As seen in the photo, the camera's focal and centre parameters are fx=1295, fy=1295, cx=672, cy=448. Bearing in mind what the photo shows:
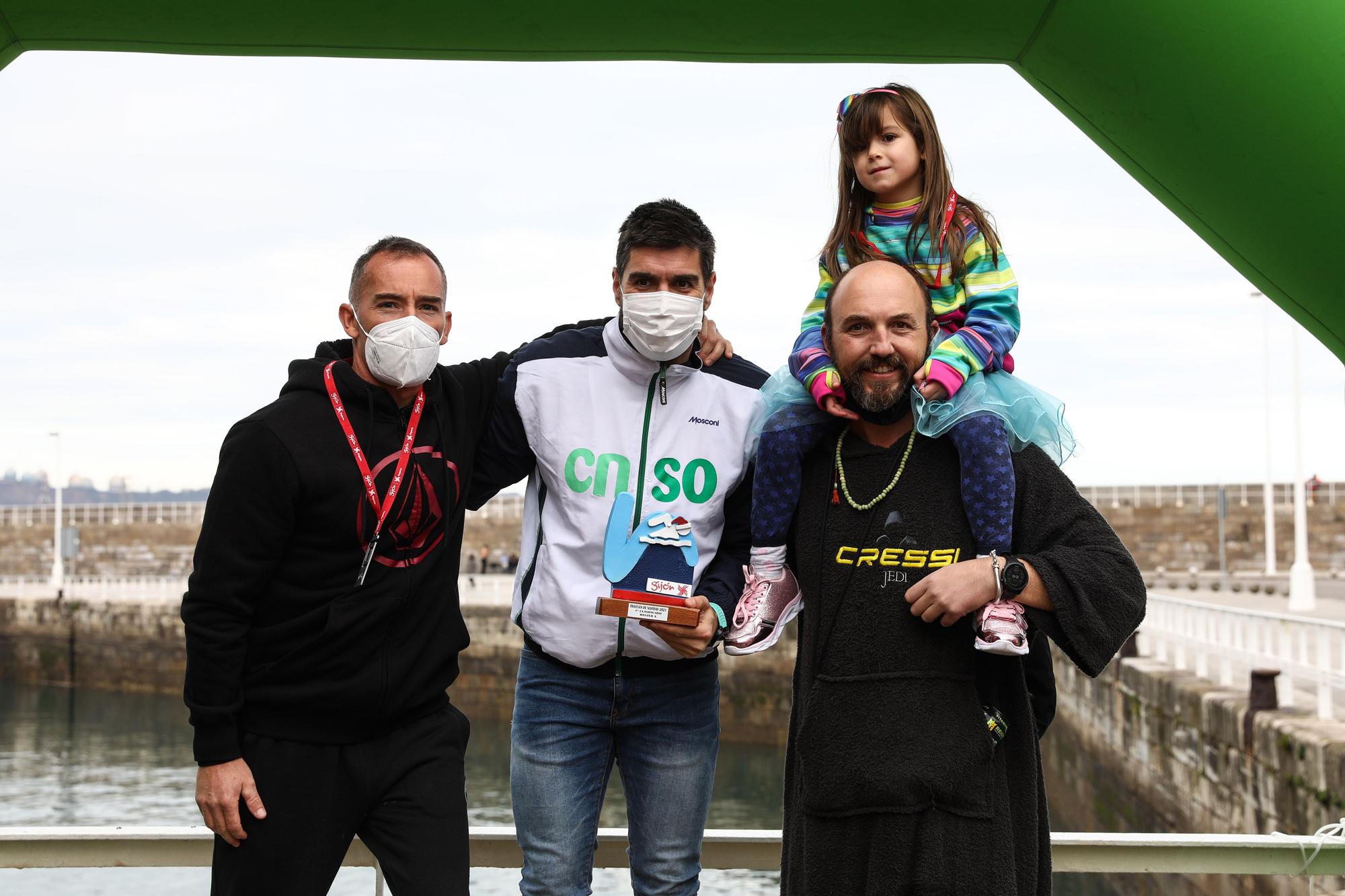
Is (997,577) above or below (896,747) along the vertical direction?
above

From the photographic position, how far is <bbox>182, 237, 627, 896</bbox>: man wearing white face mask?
243 centimetres

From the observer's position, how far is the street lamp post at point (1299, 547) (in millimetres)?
19141

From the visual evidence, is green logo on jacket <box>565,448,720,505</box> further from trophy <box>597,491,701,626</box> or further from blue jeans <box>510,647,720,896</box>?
blue jeans <box>510,647,720,896</box>

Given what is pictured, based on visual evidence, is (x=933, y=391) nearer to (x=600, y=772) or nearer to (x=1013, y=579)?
(x=1013, y=579)

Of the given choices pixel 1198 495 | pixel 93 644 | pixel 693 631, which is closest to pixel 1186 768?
pixel 693 631

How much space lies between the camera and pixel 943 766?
2166 mm

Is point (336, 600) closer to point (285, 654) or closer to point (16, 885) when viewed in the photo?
point (285, 654)

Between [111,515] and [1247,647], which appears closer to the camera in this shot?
[1247,647]

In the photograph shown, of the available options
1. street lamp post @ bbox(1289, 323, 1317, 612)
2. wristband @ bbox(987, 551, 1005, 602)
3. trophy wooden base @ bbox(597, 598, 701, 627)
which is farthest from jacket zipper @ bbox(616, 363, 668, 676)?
street lamp post @ bbox(1289, 323, 1317, 612)

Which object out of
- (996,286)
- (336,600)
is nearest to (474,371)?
(336,600)

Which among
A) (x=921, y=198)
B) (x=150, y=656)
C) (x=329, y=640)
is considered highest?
(x=921, y=198)

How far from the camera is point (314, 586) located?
8.24ft

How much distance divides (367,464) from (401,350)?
0.24m

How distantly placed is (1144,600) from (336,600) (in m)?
1.49
